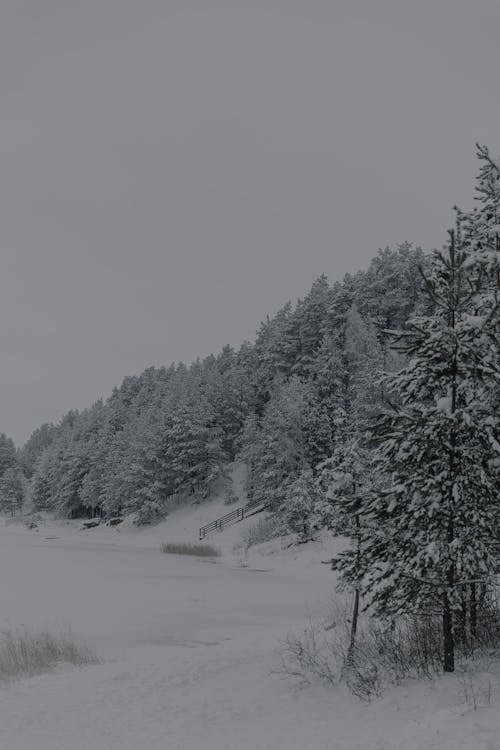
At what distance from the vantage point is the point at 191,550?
43.7 metres

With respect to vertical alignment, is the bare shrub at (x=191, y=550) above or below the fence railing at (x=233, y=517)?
below

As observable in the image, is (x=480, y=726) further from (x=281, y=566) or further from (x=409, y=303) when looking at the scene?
(x=409, y=303)

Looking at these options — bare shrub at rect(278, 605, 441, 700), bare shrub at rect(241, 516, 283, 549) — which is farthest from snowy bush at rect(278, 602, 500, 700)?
bare shrub at rect(241, 516, 283, 549)

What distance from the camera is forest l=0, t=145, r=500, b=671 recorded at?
7.98 m

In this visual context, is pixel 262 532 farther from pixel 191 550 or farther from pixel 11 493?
pixel 11 493

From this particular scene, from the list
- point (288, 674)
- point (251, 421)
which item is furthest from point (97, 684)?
point (251, 421)

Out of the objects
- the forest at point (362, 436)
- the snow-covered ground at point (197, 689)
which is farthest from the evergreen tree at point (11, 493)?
the snow-covered ground at point (197, 689)

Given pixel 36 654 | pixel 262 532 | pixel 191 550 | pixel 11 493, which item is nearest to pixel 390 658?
pixel 36 654

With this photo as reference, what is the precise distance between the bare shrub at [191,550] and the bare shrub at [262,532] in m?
2.45

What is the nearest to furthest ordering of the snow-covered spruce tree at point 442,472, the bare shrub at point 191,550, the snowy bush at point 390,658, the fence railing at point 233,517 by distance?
1. the snow-covered spruce tree at point 442,472
2. the snowy bush at point 390,658
3. the bare shrub at point 191,550
4. the fence railing at point 233,517

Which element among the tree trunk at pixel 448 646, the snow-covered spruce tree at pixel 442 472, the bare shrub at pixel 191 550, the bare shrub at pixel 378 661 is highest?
the snow-covered spruce tree at pixel 442 472

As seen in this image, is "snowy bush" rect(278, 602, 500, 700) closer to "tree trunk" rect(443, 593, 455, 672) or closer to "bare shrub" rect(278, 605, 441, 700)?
"bare shrub" rect(278, 605, 441, 700)

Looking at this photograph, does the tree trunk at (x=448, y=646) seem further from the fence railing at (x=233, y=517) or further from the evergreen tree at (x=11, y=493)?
the evergreen tree at (x=11, y=493)

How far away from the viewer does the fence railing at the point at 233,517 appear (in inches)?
1935
